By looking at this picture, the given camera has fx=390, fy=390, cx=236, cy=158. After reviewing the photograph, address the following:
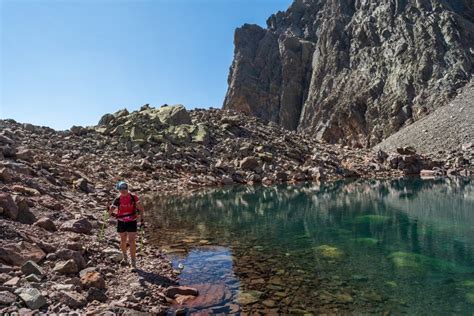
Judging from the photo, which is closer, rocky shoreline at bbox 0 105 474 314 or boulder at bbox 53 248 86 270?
rocky shoreline at bbox 0 105 474 314

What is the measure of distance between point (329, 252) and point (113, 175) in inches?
1252

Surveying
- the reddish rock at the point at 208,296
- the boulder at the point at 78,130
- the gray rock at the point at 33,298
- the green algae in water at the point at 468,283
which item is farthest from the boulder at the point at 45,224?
the boulder at the point at 78,130

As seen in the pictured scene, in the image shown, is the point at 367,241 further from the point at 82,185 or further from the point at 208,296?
the point at 82,185

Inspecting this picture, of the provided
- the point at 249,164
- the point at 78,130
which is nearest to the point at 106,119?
the point at 78,130

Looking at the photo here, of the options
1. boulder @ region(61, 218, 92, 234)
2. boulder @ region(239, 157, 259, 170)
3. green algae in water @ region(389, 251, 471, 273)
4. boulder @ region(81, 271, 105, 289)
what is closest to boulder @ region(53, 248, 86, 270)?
boulder @ region(81, 271, 105, 289)

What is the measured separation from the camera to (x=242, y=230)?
67.1 ft

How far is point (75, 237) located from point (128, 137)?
46.3 m

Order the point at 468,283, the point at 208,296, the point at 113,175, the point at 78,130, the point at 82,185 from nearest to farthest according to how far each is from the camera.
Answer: the point at 208,296 → the point at 468,283 → the point at 82,185 → the point at 113,175 → the point at 78,130

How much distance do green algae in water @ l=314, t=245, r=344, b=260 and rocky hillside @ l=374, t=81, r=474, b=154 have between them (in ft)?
188

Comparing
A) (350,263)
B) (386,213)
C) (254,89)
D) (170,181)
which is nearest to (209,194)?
(170,181)

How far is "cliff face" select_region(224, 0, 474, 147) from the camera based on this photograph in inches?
3442

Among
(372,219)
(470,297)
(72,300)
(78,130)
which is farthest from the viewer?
(78,130)

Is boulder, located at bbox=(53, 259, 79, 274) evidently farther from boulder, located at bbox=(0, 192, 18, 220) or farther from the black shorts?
boulder, located at bbox=(0, 192, 18, 220)

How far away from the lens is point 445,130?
69438 mm
